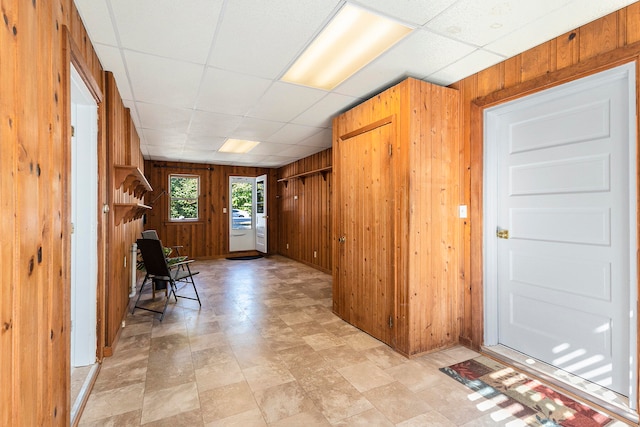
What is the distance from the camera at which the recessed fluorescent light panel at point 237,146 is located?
5327 millimetres

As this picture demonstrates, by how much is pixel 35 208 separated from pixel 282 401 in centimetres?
177

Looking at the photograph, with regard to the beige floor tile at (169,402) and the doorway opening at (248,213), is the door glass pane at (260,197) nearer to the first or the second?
the doorway opening at (248,213)

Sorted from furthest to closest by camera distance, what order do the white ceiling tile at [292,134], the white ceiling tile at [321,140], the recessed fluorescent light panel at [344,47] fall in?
1. the white ceiling tile at [321,140]
2. the white ceiling tile at [292,134]
3. the recessed fluorescent light panel at [344,47]

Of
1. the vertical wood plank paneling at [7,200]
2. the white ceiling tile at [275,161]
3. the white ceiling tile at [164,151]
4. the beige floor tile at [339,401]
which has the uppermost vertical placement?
the white ceiling tile at [275,161]

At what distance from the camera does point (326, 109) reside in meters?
3.58

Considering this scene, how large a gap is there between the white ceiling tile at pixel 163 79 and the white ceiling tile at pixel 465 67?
2.11 m

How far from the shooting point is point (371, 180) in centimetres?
306

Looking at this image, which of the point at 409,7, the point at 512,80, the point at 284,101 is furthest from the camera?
the point at 284,101

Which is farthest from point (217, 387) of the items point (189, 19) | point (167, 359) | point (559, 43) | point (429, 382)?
point (559, 43)

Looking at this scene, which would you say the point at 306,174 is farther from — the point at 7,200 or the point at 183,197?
the point at 7,200

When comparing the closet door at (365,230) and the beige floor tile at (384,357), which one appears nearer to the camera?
the beige floor tile at (384,357)

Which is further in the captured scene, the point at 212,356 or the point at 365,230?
the point at 365,230

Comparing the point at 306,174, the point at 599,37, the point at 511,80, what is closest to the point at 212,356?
the point at 511,80

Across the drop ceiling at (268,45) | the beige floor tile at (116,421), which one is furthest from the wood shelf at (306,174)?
the beige floor tile at (116,421)
